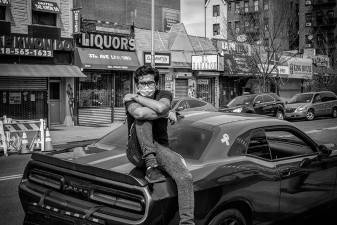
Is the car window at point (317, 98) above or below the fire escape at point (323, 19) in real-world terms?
below

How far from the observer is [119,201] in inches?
142

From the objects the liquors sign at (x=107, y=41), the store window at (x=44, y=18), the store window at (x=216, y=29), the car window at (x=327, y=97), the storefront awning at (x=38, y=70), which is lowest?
the car window at (x=327, y=97)

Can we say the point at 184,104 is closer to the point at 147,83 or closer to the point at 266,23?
the point at 147,83

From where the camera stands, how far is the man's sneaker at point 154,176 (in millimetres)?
3576

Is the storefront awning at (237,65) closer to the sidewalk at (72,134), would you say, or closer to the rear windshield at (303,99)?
the rear windshield at (303,99)

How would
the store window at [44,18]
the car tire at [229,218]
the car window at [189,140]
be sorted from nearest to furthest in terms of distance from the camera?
the car tire at [229,218] → the car window at [189,140] → the store window at [44,18]

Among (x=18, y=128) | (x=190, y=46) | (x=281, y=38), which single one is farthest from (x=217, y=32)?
(x=18, y=128)

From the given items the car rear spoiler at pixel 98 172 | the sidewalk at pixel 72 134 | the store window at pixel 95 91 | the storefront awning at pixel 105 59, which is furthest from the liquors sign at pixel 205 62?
the car rear spoiler at pixel 98 172

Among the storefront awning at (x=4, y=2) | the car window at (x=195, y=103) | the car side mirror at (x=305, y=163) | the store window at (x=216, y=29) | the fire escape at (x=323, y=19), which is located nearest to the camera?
the car side mirror at (x=305, y=163)

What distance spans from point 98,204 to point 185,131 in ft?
4.30

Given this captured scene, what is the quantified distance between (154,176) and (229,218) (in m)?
0.93

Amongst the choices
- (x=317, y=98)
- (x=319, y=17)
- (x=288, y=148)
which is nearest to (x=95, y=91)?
(x=317, y=98)

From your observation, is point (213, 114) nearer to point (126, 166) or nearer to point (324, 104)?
point (126, 166)

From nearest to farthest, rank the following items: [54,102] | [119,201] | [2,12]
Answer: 1. [119,201]
2. [2,12]
3. [54,102]
